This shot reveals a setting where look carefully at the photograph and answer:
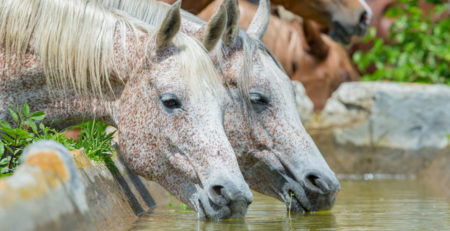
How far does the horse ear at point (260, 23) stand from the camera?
4866 mm

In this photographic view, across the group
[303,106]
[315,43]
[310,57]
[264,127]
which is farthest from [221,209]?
[315,43]

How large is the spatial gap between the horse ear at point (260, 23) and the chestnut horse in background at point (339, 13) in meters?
2.79

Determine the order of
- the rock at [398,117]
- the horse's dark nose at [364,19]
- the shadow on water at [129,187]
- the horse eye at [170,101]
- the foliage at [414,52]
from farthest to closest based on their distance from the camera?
1. the foliage at [414,52]
2. the rock at [398,117]
3. the horse's dark nose at [364,19]
4. the shadow on water at [129,187]
5. the horse eye at [170,101]

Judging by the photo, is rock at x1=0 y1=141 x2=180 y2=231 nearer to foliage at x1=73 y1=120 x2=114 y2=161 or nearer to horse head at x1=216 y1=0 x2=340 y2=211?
foliage at x1=73 y1=120 x2=114 y2=161

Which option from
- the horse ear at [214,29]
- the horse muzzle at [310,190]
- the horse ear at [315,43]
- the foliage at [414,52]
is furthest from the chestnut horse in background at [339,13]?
the horse ear at [214,29]

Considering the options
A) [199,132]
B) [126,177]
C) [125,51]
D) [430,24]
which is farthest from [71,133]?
[430,24]

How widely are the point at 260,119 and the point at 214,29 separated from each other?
79cm

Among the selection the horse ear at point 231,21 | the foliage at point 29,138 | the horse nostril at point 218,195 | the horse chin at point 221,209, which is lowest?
the foliage at point 29,138

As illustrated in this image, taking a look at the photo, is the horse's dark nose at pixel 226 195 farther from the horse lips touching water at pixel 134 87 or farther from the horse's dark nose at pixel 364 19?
the horse's dark nose at pixel 364 19

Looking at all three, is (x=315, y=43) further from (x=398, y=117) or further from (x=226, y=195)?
(x=226, y=195)

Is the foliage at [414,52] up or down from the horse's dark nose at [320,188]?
down

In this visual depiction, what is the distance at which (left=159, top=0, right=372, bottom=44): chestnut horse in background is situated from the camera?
25.2ft

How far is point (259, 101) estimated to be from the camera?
4.37 meters

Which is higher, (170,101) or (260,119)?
(170,101)
